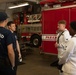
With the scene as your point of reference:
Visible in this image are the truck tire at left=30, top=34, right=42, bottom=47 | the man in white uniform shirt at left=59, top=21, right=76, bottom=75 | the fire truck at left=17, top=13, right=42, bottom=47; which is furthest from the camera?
the fire truck at left=17, top=13, right=42, bottom=47

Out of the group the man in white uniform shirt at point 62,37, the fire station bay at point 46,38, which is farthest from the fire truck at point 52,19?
the man in white uniform shirt at point 62,37

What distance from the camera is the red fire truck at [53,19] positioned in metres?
6.85

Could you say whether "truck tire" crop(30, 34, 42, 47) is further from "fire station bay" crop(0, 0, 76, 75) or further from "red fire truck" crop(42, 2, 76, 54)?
"red fire truck" crop(42, 2, 76, 54)

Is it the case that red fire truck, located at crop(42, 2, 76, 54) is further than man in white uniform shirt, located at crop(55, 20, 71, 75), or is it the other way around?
red fire truck, located at crop(42, 2, 76, 54)

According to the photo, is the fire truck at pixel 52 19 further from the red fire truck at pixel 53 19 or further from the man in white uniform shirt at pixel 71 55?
the man in white uniform shirt at pixel 71 55

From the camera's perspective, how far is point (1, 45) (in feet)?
9.79

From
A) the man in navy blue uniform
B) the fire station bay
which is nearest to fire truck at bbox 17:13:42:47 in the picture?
the fire station bay

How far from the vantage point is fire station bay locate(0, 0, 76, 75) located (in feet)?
9.33

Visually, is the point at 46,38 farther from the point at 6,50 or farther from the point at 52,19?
the point at 6,50

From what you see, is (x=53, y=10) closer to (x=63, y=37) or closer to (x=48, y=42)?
(x=48, y=42)

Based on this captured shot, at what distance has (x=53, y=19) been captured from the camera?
24.5 feet

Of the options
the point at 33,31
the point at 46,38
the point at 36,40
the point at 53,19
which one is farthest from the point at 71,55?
the point at 33,31

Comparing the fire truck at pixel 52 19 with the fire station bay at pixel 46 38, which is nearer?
the fire station bay at pixel 46 38

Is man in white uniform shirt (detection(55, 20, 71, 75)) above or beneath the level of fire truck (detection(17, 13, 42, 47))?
above
